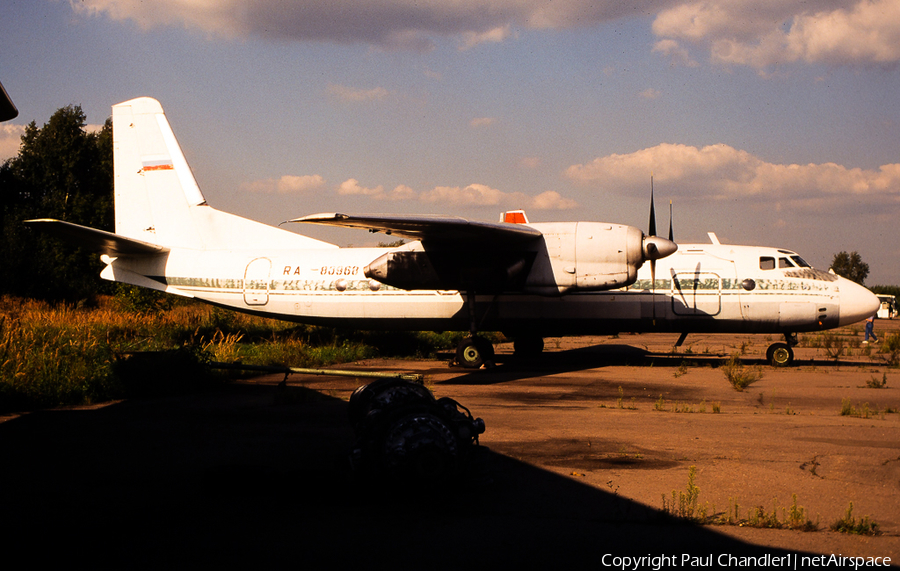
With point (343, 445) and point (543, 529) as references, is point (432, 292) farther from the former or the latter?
point (543, 529)

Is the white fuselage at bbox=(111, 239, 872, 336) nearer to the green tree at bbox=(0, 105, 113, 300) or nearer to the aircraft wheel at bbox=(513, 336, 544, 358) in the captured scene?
the aircraft wheel at bbox=(513, 336, 544, 358)

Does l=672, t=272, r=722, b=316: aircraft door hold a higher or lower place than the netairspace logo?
higher

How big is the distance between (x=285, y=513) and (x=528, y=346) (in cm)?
1577

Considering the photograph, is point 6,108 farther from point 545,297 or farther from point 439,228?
point 545,297

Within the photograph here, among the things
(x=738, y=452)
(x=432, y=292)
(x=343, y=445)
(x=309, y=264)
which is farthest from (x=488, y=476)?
(x=309, y=264)

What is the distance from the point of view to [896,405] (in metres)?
10.9

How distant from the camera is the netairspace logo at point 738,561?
4.18m

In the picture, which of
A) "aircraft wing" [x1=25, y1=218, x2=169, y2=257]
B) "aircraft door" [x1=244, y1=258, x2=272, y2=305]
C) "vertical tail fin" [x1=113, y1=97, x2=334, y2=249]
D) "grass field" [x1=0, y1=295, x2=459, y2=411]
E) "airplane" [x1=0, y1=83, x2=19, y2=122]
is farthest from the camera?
"vertical tail fin" [x1=113, y1=97, x2=334, y2=249]

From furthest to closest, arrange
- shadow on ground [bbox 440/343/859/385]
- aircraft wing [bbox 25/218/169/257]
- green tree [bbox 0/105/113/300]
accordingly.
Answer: green tree [bbox 0/105/113/300], shadow on ground [bbox 440/343/859/385], aircraft wing [bbox 25/218/169/257]

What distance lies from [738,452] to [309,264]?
14.1 meters

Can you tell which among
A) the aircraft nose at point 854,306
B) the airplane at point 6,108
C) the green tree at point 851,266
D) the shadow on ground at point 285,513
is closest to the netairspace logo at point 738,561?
the shadow on ground at point 285,513

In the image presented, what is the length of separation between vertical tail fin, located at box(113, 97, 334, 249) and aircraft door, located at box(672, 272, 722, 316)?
41.2 ft

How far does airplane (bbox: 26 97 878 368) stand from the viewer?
15.3 meters

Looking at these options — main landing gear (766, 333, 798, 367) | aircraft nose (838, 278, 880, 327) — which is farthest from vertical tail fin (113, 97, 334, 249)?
aircraft nose (838, 278, 880, 327)
